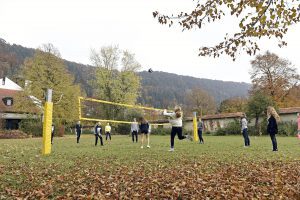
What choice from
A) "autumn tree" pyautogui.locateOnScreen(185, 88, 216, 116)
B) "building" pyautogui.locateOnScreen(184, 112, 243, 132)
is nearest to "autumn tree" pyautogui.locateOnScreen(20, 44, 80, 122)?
"building" pyautogui.locateOnScreen(184, 112, 243, 132)

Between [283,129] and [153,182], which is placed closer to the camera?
[153,182]

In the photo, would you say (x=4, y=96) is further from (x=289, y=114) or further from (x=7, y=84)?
(x=289, y=114)

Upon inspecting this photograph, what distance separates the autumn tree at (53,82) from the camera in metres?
48.1

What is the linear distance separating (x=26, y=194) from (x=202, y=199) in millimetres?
3191

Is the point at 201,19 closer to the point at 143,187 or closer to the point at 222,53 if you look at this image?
the point at 222,53

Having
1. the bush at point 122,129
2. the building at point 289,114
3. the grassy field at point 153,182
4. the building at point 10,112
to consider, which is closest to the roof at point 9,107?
the building at point 10,112

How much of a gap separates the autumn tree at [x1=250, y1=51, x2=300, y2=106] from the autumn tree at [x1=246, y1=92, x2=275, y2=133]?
9.06 meters

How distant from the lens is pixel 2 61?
283 ft

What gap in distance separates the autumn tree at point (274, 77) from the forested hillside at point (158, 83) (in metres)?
30.2

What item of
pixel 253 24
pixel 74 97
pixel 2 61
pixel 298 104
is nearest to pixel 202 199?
pixel 253 24

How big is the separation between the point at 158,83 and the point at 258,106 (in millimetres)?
78011

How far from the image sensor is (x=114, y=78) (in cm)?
5928

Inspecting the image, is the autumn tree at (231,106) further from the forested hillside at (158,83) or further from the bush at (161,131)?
the bush at (161,131)

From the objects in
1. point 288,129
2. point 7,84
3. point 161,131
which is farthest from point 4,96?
point 288,129
